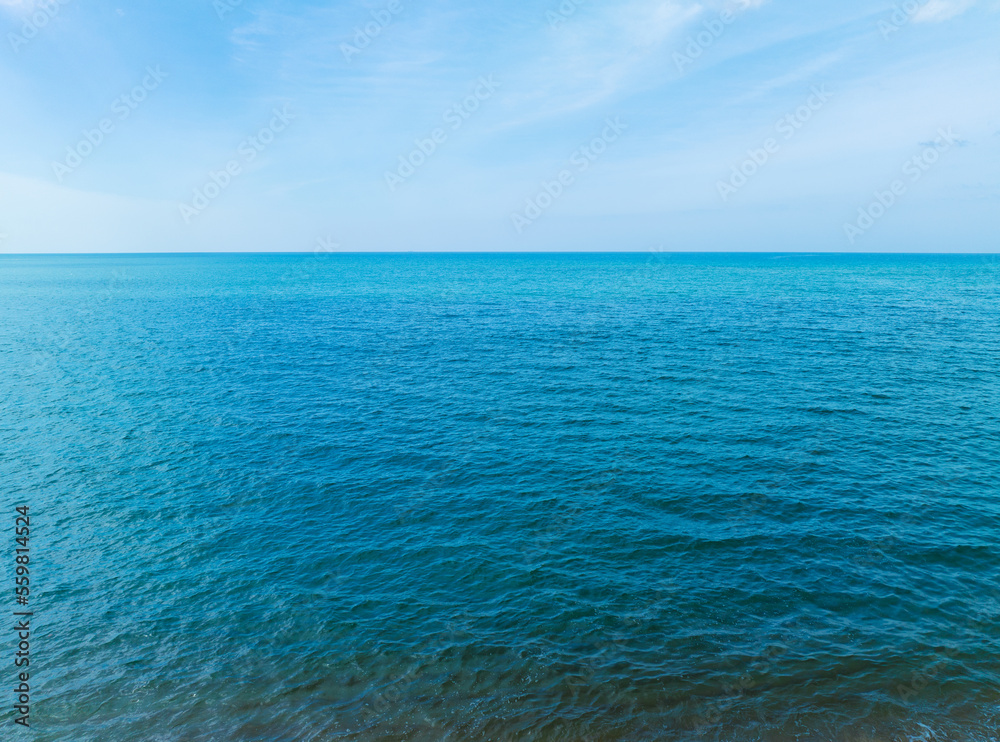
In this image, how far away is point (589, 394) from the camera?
51.4 meters

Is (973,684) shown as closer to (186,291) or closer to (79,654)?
(79,654)

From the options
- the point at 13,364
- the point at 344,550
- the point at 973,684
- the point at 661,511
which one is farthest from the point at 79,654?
the point at 13,364

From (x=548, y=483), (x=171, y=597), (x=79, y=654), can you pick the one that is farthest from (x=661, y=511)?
(x=79, y=654)

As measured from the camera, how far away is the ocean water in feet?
64.4

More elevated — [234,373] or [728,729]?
[234,373]

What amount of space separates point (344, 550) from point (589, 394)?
29.2 m

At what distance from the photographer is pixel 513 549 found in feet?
92.8

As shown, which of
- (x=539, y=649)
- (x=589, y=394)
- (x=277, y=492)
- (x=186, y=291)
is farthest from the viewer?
(x=186, y=291)

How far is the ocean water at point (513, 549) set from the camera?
19625 millimetres

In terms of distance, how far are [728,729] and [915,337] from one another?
7643cm

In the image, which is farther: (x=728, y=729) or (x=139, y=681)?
(x=139, y=681)

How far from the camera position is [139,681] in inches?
822

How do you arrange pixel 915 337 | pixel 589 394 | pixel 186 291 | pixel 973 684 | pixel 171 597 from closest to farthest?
pixel 973 684
pixel 171 597
pixel 589 394
pixel 915 337
pixel 186 291

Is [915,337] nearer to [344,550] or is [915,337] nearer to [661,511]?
[661,511]
